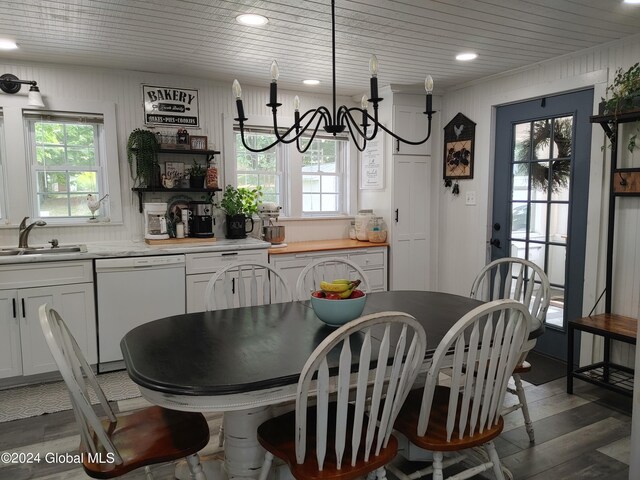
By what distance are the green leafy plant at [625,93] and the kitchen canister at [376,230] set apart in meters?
2.18

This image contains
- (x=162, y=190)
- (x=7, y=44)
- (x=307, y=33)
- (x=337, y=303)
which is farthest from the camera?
(x=162, y=190)

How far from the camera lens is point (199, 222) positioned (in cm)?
409

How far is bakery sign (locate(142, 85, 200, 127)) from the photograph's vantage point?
13.2 feet

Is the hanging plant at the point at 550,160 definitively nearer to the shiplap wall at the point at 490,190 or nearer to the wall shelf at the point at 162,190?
the shiplap wall at the point at 490,190

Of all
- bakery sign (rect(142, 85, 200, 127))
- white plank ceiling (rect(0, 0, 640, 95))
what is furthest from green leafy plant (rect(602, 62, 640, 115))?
bakery sign (rect(142, 85, 200, 127))

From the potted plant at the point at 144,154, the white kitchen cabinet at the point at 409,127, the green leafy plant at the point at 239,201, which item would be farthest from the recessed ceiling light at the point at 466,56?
the potted plant at the point at 144,154

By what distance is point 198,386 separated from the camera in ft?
4.77

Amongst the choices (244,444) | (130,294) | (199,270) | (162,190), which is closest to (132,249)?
(130,294)

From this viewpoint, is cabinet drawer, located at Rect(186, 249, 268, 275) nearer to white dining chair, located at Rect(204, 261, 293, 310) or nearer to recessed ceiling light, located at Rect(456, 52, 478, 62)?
white dining chair, located at Rect(204, 261, 293, 310)

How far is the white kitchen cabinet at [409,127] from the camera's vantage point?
4.51 m

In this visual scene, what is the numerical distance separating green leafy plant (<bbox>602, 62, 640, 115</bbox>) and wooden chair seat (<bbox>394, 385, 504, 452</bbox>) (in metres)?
2.34

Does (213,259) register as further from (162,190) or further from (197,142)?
(197,142)

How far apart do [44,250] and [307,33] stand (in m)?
2.61

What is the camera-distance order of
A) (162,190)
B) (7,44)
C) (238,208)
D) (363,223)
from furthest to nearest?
(363,223)
(238,208)
(162,190)
(7,44)
